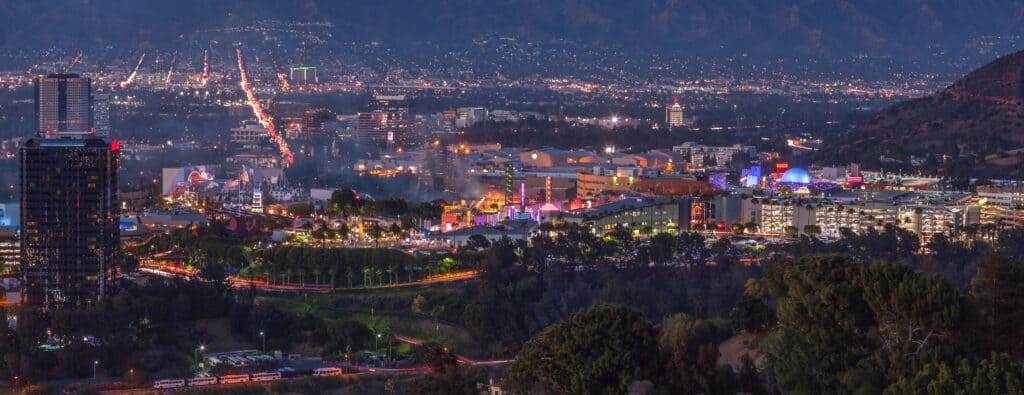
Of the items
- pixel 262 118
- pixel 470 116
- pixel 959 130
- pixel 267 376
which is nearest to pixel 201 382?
pixel 267 376

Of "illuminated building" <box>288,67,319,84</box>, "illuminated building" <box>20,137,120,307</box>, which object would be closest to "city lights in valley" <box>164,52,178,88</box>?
"illuminated building" <box>288,67,319,84</box>

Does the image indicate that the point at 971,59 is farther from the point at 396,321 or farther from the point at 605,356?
the point at 605,356

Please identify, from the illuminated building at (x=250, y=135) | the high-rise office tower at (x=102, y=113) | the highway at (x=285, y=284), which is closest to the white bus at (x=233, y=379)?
the highway at (x=285, y=284)

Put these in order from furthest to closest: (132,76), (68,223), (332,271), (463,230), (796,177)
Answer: (132,76) < (796,177) < (463,230) < (332,271) < (68,223)

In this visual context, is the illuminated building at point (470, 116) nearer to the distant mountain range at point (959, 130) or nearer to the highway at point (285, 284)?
the distant mountain range at point (959, 130)

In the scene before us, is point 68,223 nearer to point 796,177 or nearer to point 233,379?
point 233,379

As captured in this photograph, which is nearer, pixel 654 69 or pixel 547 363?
pixel 547 363

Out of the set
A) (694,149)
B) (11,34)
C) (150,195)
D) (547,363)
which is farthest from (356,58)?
(547,363)
